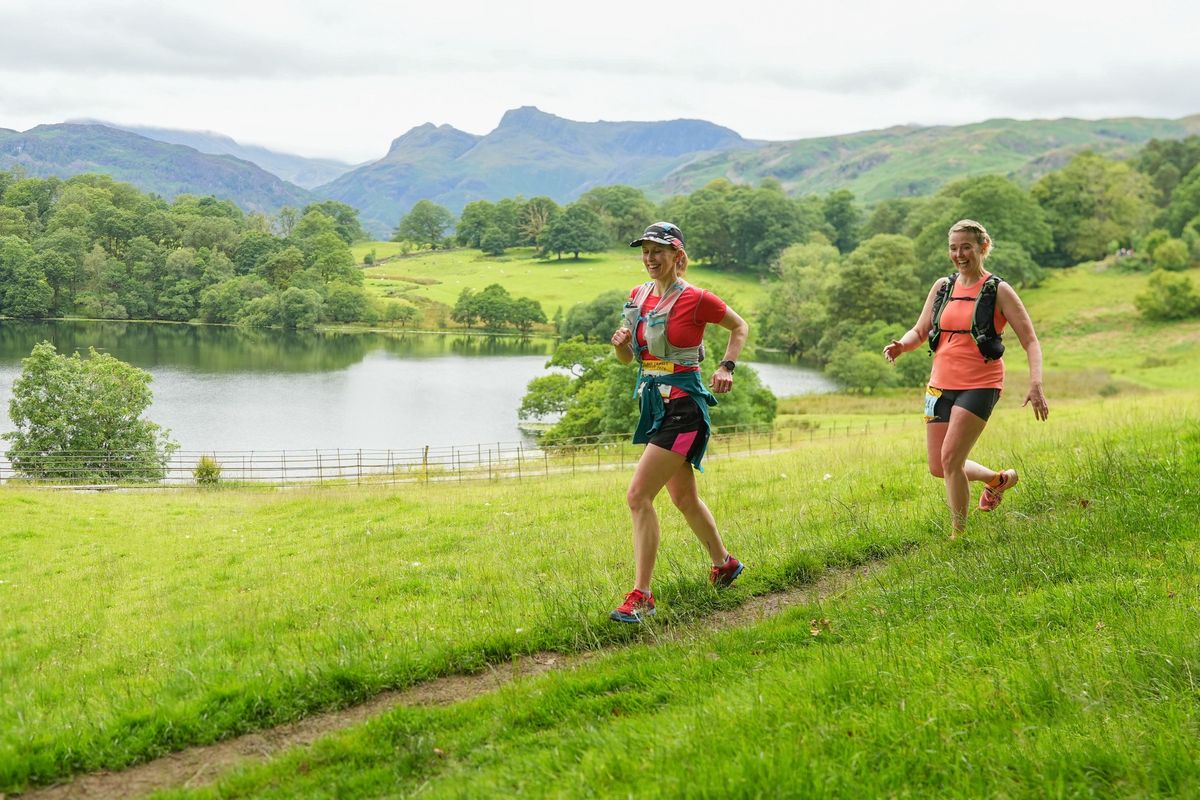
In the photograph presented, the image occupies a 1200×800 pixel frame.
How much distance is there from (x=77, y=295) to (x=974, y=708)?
151311mm

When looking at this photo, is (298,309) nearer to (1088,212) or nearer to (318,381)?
(318,381)

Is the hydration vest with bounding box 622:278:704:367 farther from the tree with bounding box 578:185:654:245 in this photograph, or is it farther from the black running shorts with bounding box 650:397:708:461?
the tree with bounding box 578:185:654:245

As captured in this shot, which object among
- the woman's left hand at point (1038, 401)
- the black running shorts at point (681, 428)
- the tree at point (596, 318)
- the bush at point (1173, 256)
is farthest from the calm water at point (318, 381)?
the woman's left hand at point (1038, 401)

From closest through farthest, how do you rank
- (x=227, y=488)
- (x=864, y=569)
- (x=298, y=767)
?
(x=298, y=767) < (x=864, y=569) < (x=227, y=488)

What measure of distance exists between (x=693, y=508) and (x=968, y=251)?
3075 millimetres

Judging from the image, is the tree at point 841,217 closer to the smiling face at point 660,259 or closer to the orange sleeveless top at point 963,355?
the orange sleeveless top at point 963,355

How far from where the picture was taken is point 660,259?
6.08 m

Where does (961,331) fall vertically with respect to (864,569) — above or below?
above

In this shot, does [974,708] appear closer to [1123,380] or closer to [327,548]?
[327,548]

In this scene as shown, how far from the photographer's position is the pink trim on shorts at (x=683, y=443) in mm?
6074

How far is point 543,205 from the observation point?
194 m

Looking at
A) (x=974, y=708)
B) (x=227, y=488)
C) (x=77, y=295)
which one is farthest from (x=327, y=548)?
(x=77, y=295)

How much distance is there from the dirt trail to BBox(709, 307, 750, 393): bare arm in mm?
1569

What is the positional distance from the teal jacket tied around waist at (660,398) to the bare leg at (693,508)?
0.12 metres
